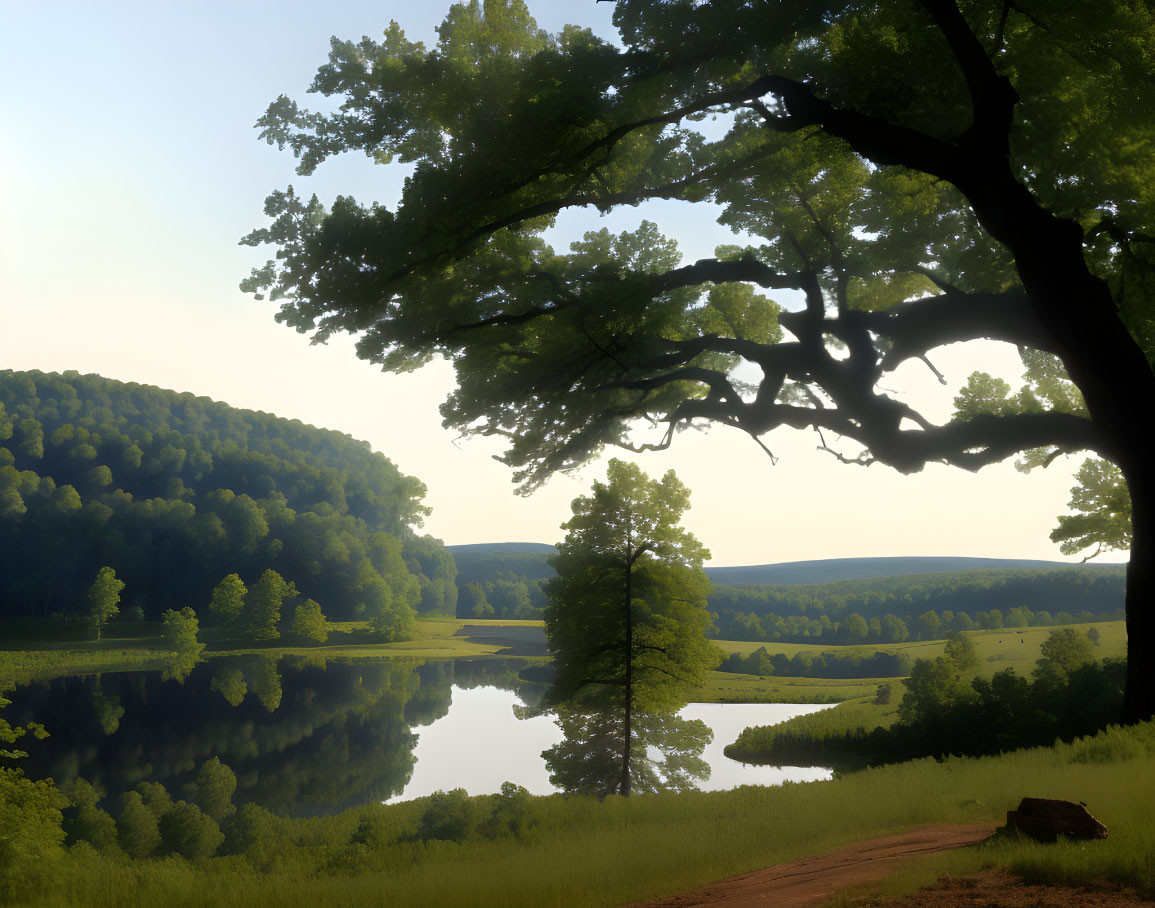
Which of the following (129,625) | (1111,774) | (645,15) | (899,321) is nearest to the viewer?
(1111,774)

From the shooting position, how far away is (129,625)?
97812 millimetres

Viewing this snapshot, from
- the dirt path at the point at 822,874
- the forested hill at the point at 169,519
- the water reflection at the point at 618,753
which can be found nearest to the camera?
the dirt path at the point at 822,874

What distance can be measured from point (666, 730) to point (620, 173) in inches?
809

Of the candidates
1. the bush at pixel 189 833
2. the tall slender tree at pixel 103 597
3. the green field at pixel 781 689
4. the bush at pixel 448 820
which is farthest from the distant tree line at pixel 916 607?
the bush at pixel 448 820

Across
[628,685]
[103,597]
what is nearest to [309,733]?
[628,685]

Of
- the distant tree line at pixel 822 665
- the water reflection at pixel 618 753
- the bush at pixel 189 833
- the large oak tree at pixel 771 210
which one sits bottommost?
the distant tree line at pixel 822 665

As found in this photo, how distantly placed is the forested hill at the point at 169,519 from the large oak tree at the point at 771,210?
96820 mm

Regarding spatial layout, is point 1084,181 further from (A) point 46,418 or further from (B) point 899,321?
(A) point 46,418

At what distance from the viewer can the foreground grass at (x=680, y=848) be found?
6.64 metres

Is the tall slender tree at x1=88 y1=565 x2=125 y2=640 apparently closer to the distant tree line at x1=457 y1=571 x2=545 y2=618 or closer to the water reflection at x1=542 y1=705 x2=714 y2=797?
the water reflection at x1=542 y1=705 x2=714 y2=797

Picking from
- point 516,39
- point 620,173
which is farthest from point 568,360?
point 516,39

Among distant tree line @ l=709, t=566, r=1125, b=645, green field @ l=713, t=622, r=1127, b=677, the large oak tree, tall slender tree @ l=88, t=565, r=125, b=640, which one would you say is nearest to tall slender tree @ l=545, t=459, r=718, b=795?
the large oak tree

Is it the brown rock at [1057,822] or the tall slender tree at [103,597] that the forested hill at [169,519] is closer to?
the tall slender tree at [103,597]

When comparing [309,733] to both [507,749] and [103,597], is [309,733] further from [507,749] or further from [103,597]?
[103,597]
